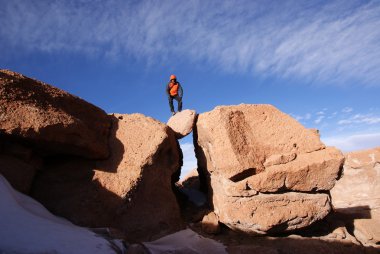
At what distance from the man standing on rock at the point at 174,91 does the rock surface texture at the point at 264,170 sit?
2.70m

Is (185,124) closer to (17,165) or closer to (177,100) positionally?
(177,100)

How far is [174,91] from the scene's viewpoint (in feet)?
27.6

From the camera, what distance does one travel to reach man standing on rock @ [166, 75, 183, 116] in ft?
27.5

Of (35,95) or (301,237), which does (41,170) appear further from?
(301,237)

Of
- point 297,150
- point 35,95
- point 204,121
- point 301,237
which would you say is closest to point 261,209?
point 301,237

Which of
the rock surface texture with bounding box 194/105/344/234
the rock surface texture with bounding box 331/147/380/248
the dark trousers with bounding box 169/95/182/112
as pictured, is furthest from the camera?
the dark trousers with bounding box 169/95/182/112

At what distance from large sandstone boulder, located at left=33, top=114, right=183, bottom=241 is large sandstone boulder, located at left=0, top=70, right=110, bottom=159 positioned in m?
0.26

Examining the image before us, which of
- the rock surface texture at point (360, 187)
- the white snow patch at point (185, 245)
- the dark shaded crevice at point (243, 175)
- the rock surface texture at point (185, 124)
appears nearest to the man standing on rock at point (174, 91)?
the rock surface texture at point (185, 124)

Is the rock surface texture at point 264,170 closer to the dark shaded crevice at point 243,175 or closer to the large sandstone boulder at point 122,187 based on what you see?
the dark shaded crevice at point 243,175

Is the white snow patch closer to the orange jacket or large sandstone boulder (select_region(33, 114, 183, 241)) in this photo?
large sandstone boulder (select_region(33, 114, 183, 241))

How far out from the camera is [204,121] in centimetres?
575

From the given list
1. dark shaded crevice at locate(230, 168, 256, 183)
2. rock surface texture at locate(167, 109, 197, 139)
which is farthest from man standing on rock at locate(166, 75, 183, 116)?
dark shaded crevice at locate(230, 168, 256, 183)

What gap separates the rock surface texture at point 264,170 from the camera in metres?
4.86

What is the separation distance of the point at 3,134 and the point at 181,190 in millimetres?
3773
